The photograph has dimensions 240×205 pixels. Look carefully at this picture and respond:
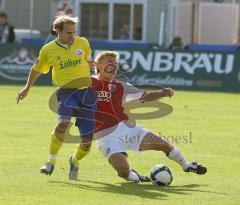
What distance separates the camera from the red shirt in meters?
10.7

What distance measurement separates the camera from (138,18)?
38719 mm

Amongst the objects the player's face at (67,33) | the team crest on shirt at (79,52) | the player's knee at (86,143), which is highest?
the player's face at (67,33)

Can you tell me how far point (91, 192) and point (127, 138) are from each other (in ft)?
4.11

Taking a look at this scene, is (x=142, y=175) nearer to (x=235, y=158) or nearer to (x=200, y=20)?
(x=235, y=158)

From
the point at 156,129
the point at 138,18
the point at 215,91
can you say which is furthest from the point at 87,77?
the point at 138,18

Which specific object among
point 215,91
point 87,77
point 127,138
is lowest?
point 215,91

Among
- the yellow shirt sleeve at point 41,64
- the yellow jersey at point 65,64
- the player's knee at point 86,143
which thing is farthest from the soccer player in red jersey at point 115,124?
the yellow shirt sleeve at point 41,64

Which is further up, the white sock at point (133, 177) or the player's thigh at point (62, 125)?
the player's thigh at point (62, 125)

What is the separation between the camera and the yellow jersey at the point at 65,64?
35.8ft

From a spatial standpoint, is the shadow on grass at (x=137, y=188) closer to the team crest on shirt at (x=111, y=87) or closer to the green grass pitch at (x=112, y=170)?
the green grass pitch at (x=112, y=170)

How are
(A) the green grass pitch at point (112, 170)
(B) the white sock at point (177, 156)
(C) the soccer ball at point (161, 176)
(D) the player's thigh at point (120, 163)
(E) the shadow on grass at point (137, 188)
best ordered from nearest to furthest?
(A) the green grass pitch at point (112, 170)
(E) the shadow on grass at point (137, 188)
(C) the soccer ball at point (161, 176)
(D) the player's thigh at point (120, 163)
(B) the white sock at point (177, 156)

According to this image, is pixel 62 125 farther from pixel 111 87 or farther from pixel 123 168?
pixel 123 168

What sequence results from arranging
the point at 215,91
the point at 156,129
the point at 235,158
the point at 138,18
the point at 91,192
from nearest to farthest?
the point at 91,192, the point at 235,158, the point at 156,129, the point at 215,91, the point at 138,18

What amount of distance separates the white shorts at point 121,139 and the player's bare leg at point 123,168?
76mm
